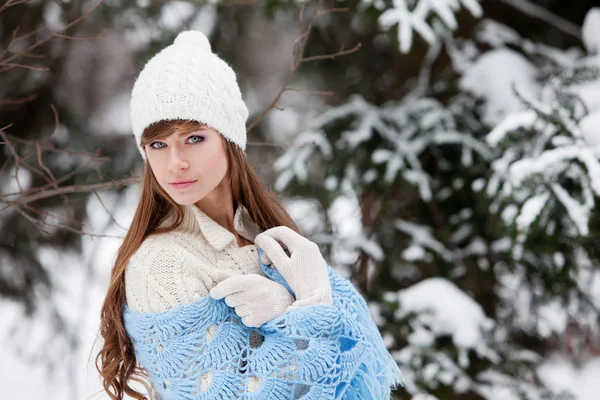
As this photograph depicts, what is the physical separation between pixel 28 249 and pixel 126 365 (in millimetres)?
2331

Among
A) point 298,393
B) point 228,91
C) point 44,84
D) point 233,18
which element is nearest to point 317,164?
point 233,18

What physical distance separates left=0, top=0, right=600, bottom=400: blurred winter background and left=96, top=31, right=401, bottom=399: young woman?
4.00 ft

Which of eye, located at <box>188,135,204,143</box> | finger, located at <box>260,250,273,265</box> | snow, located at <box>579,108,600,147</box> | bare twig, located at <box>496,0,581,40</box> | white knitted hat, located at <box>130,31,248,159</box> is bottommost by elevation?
bare twig, located at <box>496,0,581,40</box>

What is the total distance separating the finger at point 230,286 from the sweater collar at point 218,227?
20cm

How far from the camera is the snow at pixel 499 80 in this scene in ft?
11.6

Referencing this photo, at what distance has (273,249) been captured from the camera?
1729 mm

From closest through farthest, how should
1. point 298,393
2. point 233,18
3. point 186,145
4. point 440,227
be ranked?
point 298,393
point 186,145
point 440,227
point 233,18

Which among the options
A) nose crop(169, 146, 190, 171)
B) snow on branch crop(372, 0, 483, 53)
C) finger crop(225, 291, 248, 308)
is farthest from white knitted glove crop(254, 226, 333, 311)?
snow on branch crop(372, 0, 483, 53)

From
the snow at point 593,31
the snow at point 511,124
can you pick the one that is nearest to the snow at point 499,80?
the snow at point 593,31

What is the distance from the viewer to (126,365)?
1.79m

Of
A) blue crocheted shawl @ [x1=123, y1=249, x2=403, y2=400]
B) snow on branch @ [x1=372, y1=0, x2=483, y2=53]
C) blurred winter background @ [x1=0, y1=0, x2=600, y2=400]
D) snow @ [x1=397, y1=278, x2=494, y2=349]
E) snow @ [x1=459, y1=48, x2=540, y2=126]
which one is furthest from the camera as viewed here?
snow @ [x1=459, y1=48, x2=540, y2=126]

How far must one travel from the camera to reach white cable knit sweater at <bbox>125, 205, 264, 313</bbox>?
1657 millimetres

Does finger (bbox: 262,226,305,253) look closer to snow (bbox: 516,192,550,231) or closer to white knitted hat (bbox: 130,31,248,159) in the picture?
white knitted hat (bbox: 130,31,248,159)

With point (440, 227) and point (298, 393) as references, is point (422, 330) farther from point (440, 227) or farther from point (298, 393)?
point (298, 393)
